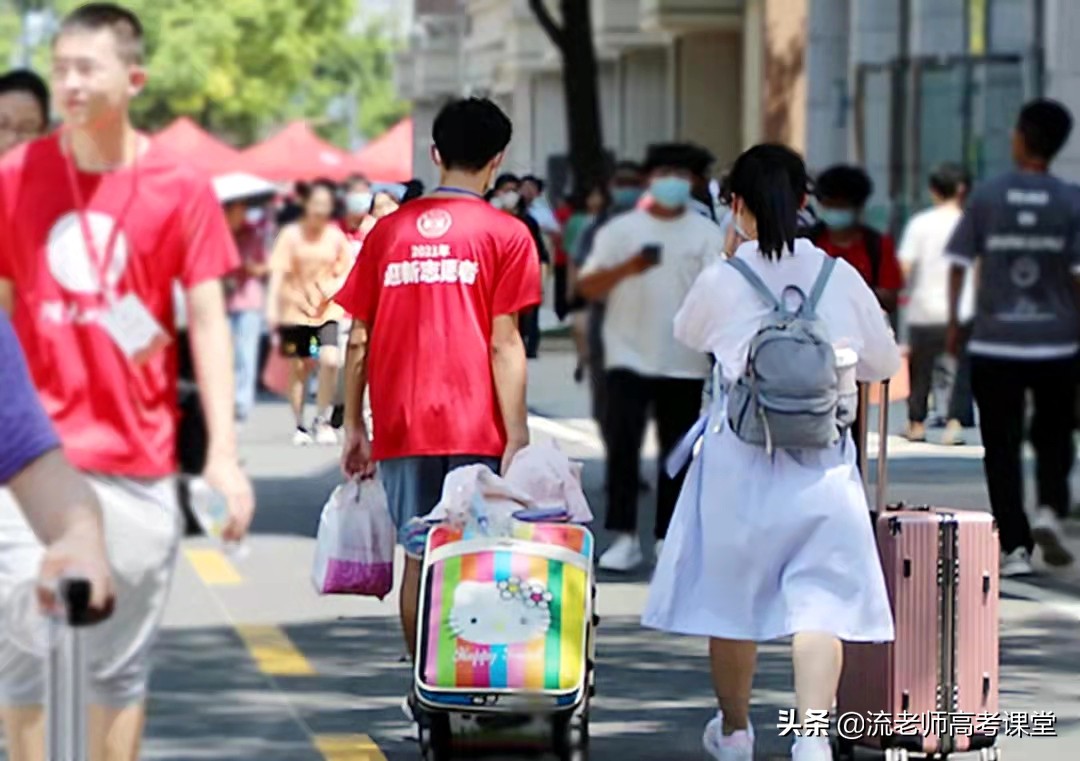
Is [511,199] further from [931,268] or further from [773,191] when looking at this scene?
[931,268]

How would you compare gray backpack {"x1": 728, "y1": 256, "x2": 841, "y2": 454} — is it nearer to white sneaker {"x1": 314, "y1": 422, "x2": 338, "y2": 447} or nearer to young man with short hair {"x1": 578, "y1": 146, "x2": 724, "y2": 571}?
white sneaker {"x1": 314, "y1": 422, "x2": 338, "y2": 447}

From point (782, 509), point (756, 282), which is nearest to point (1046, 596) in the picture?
point (782, 509)

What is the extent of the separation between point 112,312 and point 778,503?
8.18ft

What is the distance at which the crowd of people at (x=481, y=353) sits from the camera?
5441 millimetres

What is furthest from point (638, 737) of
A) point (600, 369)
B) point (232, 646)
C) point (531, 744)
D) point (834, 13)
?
point (834, 13)

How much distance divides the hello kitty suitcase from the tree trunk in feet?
58.1

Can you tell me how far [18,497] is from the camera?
14.7 feet

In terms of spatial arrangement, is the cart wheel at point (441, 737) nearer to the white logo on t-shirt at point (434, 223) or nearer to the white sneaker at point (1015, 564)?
the white logo on t-shirt at point (434, 223)

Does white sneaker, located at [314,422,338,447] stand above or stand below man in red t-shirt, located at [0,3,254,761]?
below

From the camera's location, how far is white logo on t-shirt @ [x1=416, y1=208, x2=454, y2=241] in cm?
787

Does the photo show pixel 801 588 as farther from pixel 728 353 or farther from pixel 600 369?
pixel 600 369

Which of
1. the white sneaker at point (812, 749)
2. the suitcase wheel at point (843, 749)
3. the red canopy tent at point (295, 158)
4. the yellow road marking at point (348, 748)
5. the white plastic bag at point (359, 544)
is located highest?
the white plastic bag at point (359, 544)

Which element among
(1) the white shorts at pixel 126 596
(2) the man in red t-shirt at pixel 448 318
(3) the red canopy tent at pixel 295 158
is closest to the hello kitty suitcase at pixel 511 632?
(2) the man in red t-shirt at pixel 448 318

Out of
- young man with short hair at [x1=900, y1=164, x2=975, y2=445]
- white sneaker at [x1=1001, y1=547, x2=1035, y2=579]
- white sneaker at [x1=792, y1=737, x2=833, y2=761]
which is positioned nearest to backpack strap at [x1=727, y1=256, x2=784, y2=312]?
white sneaker at [x1=792, y1=737, x2=833, y2=761]
